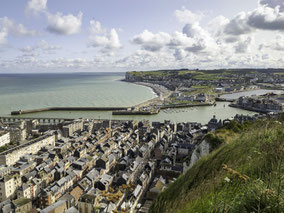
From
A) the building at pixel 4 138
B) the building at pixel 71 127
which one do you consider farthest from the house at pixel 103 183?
the building at pixel 4 138

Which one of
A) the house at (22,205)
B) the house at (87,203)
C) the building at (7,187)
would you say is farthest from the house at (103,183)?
the building at (7,187)

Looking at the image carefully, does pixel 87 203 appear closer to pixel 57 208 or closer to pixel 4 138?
pixel 57 208

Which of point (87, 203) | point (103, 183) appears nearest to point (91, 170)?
point (103, 183)

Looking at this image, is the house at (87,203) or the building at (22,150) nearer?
the house at (87,203)

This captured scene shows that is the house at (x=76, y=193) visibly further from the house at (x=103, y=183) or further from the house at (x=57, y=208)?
the house at (x=103, y=183)

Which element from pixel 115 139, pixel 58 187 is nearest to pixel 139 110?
pixel 115 139

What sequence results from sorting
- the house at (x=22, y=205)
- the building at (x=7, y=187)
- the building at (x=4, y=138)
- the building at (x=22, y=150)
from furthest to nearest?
the building at (x=4, y=138), the building at (x=22, y=150), the building at (x=7, y=187), the house at (x=22, y=205)

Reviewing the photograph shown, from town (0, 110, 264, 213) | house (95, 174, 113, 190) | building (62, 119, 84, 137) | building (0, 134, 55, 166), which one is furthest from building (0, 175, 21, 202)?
building (62, 119, 84, 137)

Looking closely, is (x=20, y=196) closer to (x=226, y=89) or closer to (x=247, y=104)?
(x=247, y=104)

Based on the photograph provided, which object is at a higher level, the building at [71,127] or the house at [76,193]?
the building at [71,127]

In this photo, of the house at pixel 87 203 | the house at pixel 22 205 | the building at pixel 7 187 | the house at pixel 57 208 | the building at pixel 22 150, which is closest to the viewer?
the house at pixel 57 208
